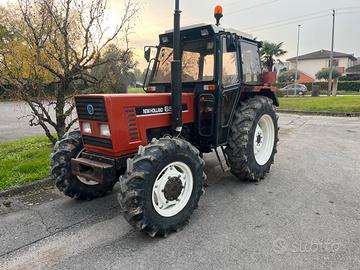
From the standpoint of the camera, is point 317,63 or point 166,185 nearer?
point 166,185

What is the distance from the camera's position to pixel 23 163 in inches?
211

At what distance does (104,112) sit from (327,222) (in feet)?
9.46

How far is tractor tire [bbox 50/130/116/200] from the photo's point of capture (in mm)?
3701

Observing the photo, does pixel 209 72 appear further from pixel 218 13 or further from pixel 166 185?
pixel 166 185

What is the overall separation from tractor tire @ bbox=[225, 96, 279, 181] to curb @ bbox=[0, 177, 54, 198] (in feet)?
9.78

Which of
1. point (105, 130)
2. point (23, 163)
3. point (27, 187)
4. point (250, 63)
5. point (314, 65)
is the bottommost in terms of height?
point (27, 187)

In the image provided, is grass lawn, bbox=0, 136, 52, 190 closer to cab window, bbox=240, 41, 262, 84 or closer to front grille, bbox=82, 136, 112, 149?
front grille, bbox=82, 136, 112, 149

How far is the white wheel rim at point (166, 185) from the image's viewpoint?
10.3 ft

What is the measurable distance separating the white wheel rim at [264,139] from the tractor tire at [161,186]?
6.21 feet

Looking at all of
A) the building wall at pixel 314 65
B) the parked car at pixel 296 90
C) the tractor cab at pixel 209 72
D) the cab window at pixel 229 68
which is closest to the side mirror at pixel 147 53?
the tractor cab at pixel 209 72

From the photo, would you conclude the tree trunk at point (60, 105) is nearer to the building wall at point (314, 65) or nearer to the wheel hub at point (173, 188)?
the wheel hub at point (173, 188)

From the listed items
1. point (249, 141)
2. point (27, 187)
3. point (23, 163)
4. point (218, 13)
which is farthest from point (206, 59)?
point (23, 163)

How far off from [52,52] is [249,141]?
4.50m

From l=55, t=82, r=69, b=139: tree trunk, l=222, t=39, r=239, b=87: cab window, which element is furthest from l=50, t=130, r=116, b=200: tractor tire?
l=55, t=82, r=69, b=139: tree trunk
